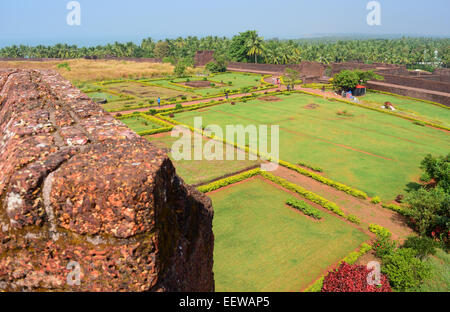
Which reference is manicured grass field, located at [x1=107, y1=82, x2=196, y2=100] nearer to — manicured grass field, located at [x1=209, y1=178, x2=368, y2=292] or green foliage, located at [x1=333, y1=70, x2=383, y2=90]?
green foliage, located at [x1=333, y1=70, x2=383, y2=90]

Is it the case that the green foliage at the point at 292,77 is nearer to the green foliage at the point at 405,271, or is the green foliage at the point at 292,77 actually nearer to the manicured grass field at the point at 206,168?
the manicured grass field at the point at 206,168

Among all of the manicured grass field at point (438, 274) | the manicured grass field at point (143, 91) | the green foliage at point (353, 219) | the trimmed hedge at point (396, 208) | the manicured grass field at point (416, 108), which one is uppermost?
the manicured grass field at point (143, 91)

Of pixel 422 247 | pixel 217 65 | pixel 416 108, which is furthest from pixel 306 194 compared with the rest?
pixel 217 65

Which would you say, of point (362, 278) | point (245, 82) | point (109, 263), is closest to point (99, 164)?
point (109, 263)

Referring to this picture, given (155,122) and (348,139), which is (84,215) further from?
(155,122)

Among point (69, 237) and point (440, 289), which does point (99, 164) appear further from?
point (440, 289)

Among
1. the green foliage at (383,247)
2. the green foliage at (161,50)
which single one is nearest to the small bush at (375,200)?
the green foliage at (383,247)
